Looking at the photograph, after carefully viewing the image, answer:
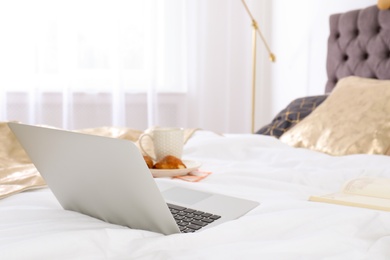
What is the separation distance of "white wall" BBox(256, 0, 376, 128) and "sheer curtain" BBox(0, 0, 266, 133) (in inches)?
6.8

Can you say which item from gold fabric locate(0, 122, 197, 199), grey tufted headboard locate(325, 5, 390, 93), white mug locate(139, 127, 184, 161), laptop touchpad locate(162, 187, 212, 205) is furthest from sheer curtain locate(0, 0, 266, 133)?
laptop touchpad locate(162, 187, 212, 205)

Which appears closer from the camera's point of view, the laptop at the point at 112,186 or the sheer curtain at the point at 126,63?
the laptop at the point at 112,186

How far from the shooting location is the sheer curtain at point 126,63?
286cm

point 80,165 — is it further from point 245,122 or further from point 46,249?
point 245,122

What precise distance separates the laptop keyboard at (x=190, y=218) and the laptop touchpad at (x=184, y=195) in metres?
0.06

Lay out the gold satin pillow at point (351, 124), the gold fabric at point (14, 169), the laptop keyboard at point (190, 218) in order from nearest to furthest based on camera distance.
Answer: the laptop keyboard at point (190, 218), the gold fabric at point (14, 169), the gold satin pillow at point (351, 124)

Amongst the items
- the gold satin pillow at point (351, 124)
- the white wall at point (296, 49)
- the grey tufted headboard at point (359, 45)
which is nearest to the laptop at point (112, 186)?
the gold satin pillow at point (351, 124)

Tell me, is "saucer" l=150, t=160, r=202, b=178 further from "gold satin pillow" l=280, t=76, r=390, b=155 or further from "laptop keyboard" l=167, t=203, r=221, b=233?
"gold satin pillow" l=280, t=76, r=390, b=155

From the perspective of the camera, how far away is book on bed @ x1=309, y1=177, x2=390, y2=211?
30.4 inches

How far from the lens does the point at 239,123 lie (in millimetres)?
3303

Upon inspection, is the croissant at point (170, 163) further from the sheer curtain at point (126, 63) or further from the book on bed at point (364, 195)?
the sheer curtain at point (126, 63)

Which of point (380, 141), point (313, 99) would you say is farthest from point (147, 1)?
point (380, 141)

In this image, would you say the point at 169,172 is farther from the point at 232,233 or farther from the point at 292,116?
the point at 292,116

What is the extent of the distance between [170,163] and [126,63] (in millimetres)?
2105
